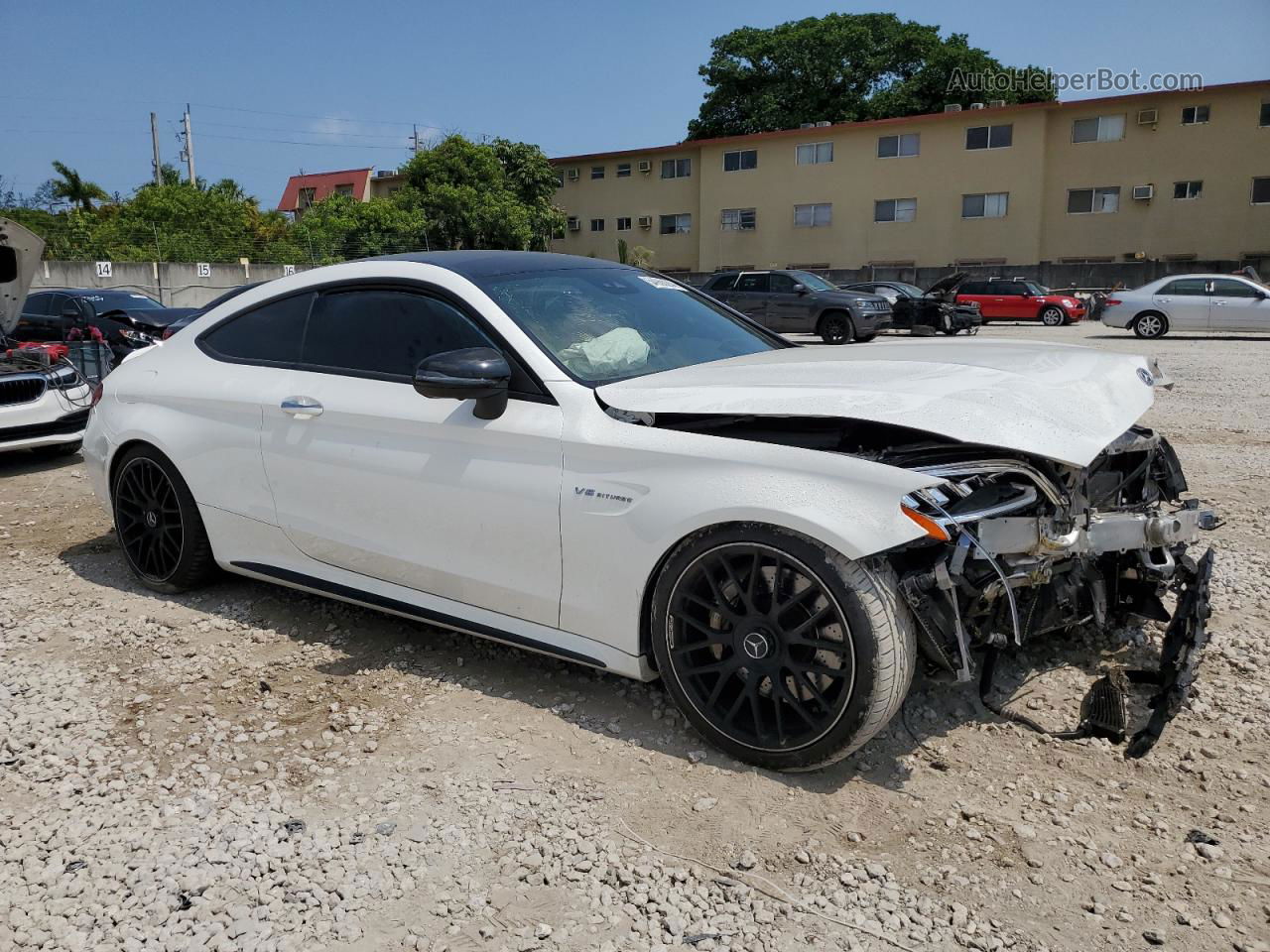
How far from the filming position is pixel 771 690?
2848 mm

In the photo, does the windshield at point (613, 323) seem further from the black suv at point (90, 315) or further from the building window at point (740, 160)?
the building window at point (740, 160)

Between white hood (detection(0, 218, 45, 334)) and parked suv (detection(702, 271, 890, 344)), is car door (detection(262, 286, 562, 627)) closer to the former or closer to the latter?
white hood (detection(0, 218, 45, 334))

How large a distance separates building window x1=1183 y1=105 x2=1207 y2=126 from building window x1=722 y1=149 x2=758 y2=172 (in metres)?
16.3

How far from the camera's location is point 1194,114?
112ft

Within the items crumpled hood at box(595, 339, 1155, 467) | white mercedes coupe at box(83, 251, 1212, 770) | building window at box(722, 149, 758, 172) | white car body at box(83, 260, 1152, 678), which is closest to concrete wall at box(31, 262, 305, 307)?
building window at box(722, 149, 758, 172)

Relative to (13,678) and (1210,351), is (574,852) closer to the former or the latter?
(13,678)

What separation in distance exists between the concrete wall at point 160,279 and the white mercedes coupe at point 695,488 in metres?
25.1

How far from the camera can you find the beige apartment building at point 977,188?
3412cm

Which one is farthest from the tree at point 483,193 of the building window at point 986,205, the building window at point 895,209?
the building window at point 986,205

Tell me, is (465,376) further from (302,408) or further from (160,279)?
(160,279)

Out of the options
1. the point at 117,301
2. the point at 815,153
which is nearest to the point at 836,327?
the point at 117,301

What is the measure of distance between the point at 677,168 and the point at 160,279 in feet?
79.7

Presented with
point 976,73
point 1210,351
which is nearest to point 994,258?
point 976,73

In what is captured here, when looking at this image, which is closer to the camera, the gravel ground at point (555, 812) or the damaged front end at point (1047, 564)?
the gravel ground at point (555, 812)
